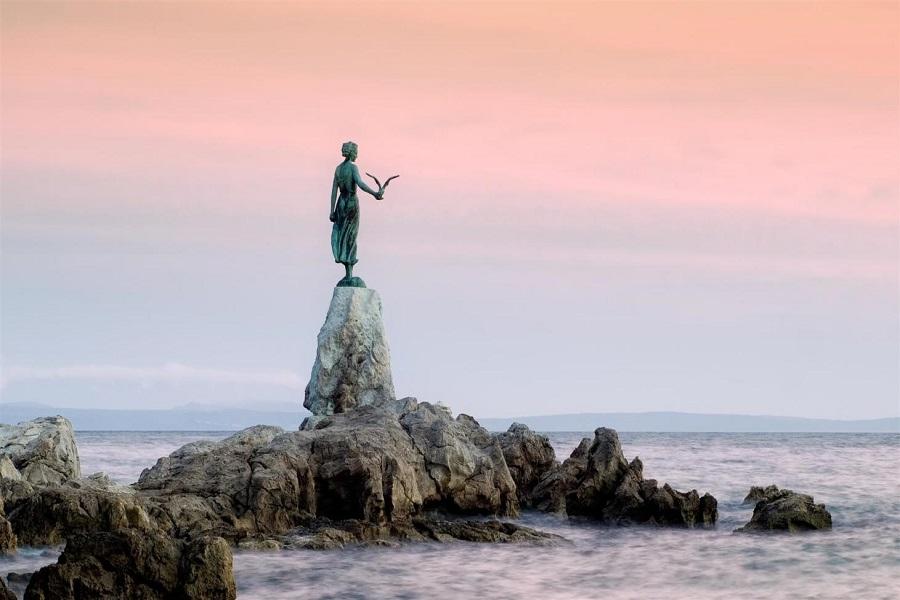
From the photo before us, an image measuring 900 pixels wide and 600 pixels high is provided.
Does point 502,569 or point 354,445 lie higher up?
point 354,445

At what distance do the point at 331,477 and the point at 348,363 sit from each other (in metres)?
6.53

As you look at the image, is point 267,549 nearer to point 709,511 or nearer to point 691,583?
point 691,583

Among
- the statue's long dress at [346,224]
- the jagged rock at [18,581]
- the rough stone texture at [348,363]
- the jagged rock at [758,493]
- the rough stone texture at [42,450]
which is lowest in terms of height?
the jagged rock at [18,581]

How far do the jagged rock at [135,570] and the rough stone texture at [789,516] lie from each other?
41.2 feet

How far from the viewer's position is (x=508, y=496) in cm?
2438

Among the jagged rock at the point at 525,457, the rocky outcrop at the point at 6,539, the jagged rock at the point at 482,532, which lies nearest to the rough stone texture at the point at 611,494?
the jagged rock at the point at 525,457

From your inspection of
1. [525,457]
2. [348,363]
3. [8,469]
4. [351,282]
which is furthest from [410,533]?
[351,282]

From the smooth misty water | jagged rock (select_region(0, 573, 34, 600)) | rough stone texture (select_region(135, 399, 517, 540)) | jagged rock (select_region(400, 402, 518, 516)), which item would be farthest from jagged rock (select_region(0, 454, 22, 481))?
jagged rock (select_region(400, 402, 518, 516))

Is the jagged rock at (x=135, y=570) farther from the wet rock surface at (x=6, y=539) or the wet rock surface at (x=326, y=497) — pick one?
the wet rock surface at (x=6, y=539)

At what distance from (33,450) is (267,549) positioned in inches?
247

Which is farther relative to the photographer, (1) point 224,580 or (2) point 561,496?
(2) point 561,496

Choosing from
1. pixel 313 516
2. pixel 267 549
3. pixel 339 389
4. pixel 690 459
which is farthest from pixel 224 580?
pixel 690 459

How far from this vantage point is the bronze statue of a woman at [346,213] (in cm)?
2884

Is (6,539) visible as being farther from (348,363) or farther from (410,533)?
(348,363)
